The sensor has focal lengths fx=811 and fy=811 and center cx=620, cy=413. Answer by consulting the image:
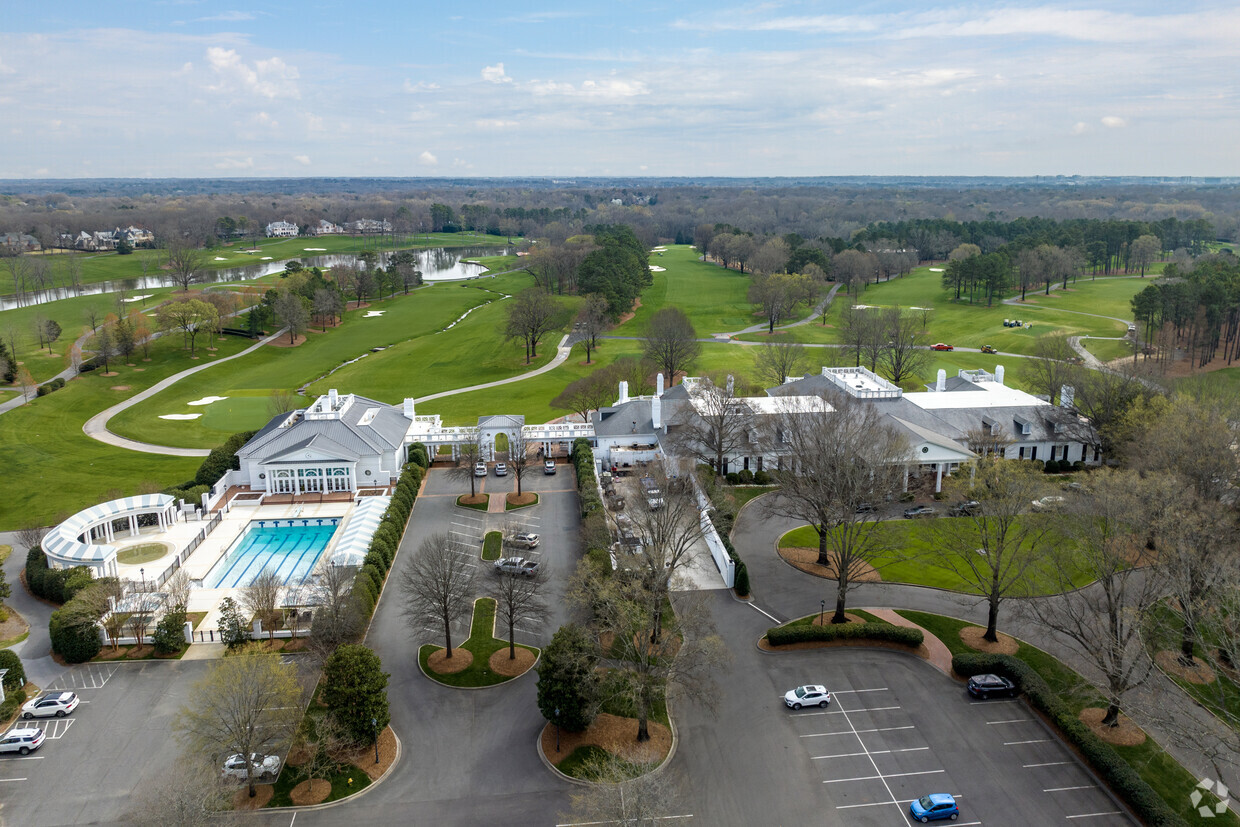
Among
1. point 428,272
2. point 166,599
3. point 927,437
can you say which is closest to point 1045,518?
point 927,437

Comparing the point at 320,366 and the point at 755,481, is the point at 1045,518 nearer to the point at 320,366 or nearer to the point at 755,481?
the point at 755,481

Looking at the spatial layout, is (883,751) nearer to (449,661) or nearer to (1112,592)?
(1112,592)

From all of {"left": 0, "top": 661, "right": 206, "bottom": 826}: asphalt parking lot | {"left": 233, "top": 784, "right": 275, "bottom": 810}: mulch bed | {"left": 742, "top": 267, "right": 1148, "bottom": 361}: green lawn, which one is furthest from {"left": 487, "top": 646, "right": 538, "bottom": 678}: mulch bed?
{"left": 742, "top": 267, "right": 1148, "bottom": 361}: green lawn

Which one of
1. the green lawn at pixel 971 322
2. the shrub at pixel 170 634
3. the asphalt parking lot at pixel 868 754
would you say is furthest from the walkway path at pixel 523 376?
the asphalt parking lot at pixel 868 754

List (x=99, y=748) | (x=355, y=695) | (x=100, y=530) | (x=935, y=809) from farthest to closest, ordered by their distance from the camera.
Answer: (x=100, y=530), (x=99, y=748), (x=355, y=695), (x=935, y=809)

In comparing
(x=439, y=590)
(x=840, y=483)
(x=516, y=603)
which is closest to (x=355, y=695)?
(x=439, y=590)

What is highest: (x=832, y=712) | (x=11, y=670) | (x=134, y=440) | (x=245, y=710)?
(x=245, y=710)

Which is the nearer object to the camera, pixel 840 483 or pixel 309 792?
pixel 309 792
